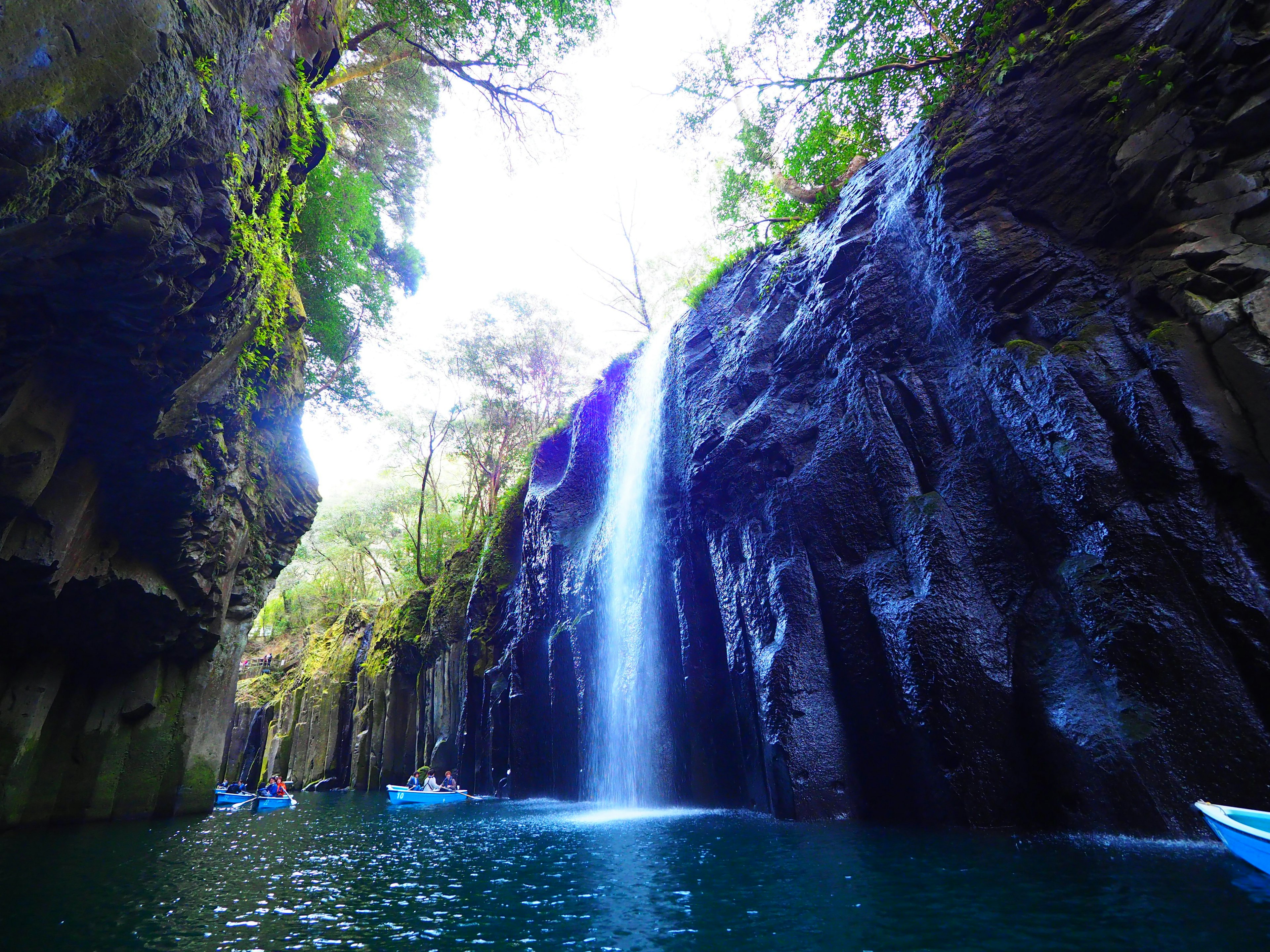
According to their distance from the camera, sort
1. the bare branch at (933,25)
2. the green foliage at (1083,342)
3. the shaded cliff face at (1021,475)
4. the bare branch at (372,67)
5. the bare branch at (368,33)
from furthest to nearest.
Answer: the bare branch at (372,67) → the bare branch at (368,33) → the bare branch at (933,25) → the green foliage at (1083,342) → the shaded cliff face at (1021,475)

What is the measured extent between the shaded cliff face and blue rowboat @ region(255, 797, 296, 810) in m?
12.3

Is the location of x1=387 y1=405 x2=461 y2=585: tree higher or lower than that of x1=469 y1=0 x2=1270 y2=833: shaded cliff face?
higher

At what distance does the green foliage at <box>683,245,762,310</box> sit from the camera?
53.2 feet

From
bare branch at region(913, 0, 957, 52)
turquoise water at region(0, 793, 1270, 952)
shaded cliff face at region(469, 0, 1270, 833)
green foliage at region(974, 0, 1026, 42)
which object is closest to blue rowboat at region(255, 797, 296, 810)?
turquoise water at region(0, 793, 1270, 952)

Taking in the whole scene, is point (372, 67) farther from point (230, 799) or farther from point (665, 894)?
point (230, 799)

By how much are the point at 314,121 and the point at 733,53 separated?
9537 mm

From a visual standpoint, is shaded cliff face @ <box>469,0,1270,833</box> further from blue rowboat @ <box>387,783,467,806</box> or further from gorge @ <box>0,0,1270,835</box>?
blue rowboat @ <box>387,783,467,806</box>

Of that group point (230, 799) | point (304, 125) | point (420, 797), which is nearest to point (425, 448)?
point (230, 799)

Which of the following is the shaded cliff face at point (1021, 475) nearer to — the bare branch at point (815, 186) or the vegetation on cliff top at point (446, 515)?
the bare branch at point (815, 186)

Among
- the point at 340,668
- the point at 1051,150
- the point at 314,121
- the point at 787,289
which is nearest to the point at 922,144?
the point at 1051,150

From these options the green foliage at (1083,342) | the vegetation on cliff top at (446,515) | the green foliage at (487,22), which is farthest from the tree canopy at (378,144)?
the green foliage at (1083,342)

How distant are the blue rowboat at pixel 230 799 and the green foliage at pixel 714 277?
65.3 feet

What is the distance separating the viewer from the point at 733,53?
46.2 feet

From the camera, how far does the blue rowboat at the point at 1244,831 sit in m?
4.43
